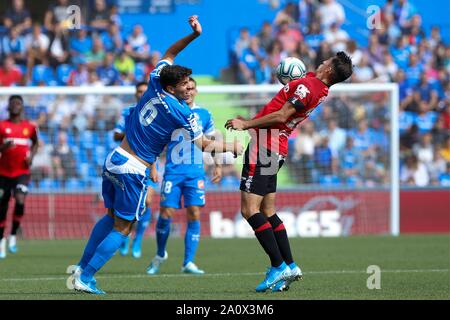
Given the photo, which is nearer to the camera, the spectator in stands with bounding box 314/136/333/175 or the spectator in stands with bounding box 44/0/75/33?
the spectator in stands with bounding box 314/136/333/175

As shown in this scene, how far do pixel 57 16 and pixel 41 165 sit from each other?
5.84 m

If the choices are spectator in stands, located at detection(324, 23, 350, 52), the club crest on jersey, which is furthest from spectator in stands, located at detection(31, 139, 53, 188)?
the club crest on jersey

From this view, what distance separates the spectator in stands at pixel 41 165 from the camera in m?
20.1

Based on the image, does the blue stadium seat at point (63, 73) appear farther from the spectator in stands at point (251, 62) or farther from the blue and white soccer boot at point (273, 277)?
the blue and white soccer boot at point (273, 277)

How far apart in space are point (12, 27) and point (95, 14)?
2.18 metres

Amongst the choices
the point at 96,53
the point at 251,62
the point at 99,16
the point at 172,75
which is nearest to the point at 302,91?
the point at 172,75

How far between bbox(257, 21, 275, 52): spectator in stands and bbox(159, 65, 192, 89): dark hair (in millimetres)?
15354

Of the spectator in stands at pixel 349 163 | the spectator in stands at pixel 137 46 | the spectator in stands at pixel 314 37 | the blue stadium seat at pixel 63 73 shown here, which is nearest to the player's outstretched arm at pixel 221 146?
the spectator in stands at pixel 349 163

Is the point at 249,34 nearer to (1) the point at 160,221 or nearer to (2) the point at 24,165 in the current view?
(2) the point at 24,165

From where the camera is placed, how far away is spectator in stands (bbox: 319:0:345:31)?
25.5 meters

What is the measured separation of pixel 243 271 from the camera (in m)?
12.4

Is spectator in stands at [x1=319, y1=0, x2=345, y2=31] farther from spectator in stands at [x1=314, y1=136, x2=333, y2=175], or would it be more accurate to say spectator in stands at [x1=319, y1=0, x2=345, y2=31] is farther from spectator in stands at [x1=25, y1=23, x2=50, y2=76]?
spectator in stands at [x1=25, y1=23, x2=50, y2=76]

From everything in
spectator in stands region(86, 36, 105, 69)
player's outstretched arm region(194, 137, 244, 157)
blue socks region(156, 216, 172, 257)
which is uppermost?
spectator in stands region(86, 36, 105, 69)

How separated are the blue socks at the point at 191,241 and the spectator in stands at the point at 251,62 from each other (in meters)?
11.9
